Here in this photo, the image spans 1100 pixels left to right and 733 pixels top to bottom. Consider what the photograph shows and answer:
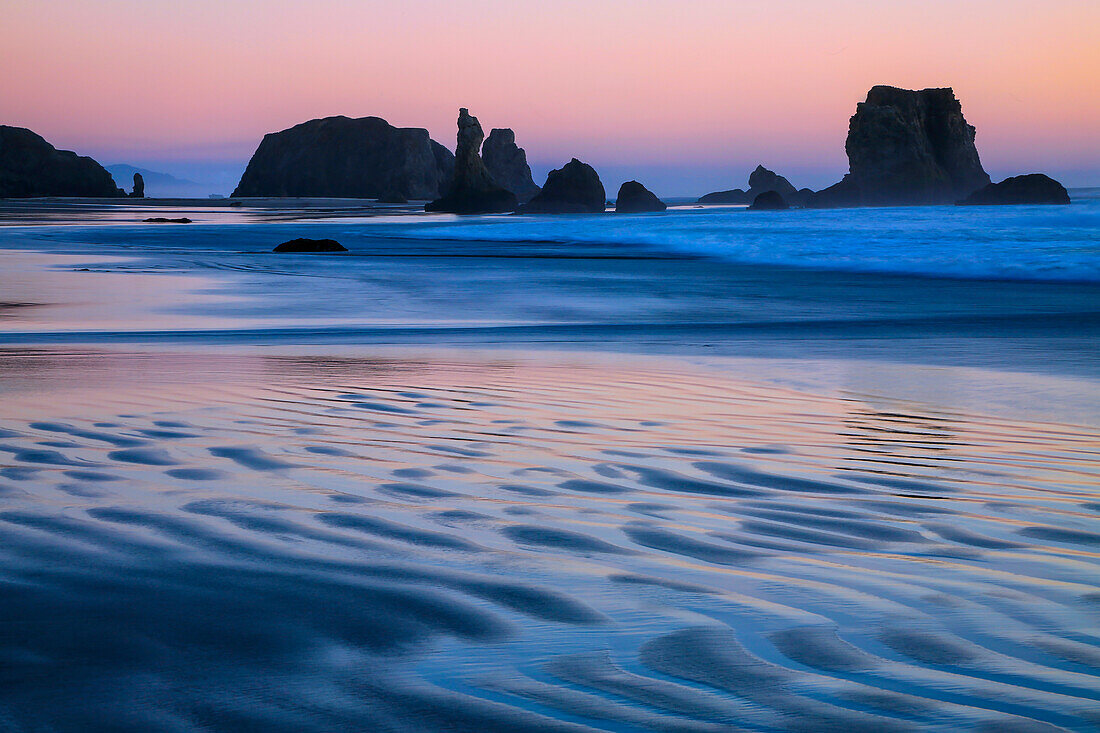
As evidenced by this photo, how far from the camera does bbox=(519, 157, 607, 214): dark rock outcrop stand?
94000 mm

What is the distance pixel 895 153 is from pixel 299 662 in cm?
13755

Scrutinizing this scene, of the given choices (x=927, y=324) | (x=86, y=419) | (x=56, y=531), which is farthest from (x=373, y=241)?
(x=56, y=531)

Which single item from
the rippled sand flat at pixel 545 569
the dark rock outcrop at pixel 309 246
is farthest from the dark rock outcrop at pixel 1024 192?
the rippled sand flat at pixel 545 569

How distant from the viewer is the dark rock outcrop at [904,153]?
130250mm

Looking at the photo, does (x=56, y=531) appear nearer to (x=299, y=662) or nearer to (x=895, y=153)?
(x=299, y=662)

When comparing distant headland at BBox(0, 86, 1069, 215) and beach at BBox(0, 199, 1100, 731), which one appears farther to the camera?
distant headland at BBox(0, 86, 1069, 215)

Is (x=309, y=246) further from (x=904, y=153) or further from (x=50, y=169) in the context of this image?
(x=50, y=169)

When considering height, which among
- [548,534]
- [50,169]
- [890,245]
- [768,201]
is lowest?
[548,534]

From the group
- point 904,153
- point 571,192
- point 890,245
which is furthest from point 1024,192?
point 890,245

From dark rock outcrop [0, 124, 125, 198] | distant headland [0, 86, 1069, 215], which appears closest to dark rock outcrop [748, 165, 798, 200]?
distant headland [0, 86, 1069, 215]

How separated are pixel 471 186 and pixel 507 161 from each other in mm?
63677

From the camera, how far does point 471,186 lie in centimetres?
9200

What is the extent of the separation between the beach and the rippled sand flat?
1 centimetres

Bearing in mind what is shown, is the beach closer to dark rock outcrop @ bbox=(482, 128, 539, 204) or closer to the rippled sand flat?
the rippled sand flat
